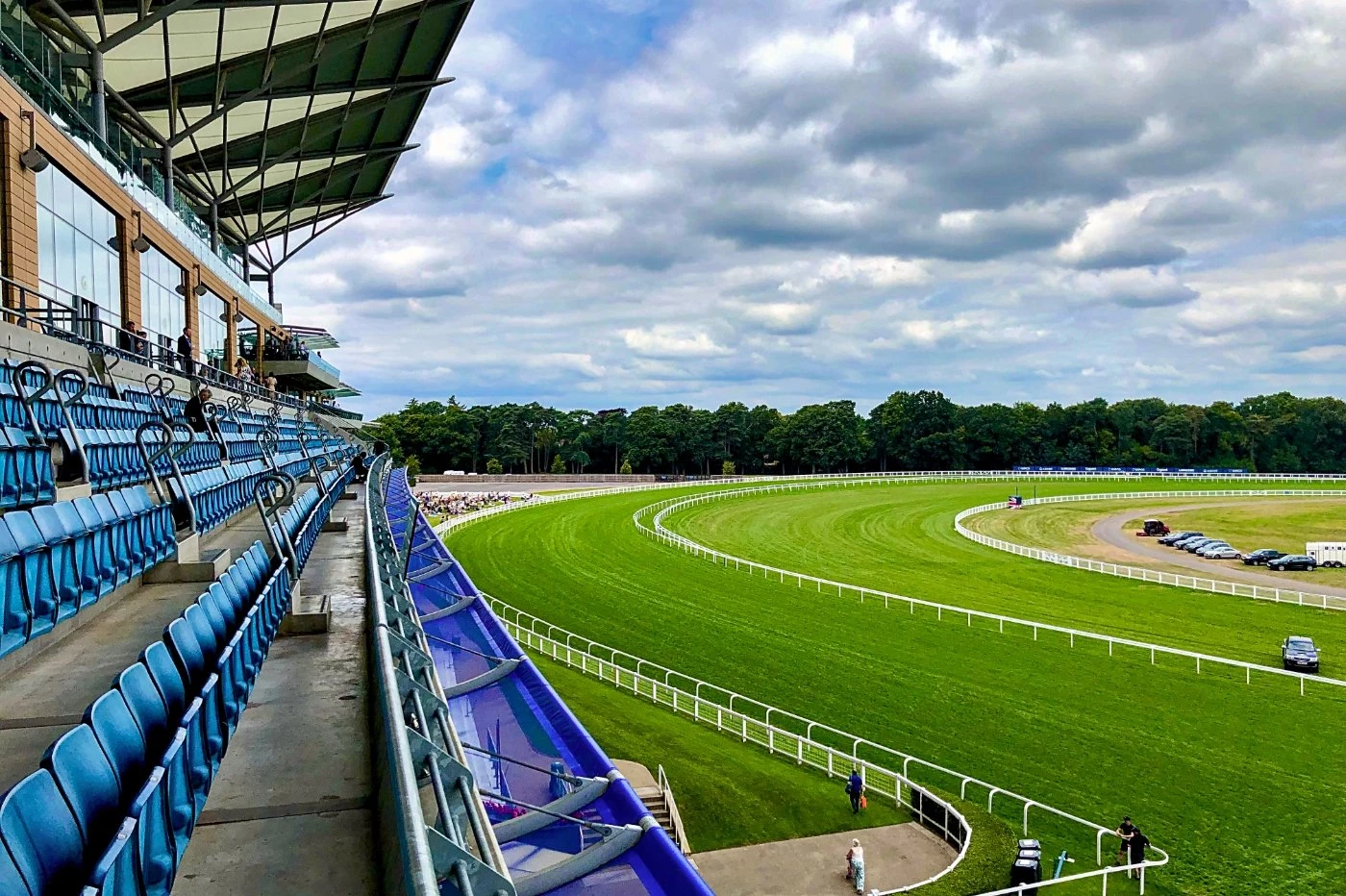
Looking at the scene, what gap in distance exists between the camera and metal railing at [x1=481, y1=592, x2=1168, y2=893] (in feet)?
41.6

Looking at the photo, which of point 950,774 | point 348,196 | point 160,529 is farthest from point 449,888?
point 348,196

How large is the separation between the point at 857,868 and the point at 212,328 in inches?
1230

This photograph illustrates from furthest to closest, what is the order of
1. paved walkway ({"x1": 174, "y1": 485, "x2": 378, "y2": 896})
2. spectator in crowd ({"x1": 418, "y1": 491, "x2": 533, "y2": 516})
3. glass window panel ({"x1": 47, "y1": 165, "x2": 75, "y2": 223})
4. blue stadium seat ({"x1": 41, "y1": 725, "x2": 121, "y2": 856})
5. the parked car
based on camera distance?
spectator in crowd ({"x1": 418, "y1": 491, "x2": 533, "y2": 516}) < the parked car < glass window panel ({"x1": 47, "y1": 165, "x2": 75, "y2": 223}) < paved walkway ({"x1": 174, "y1": 485, "x2": 378, "y2": 896}) < blue stadium seat ({"x1": 41, "y1": 725, "x2": 121, "y2": 856})

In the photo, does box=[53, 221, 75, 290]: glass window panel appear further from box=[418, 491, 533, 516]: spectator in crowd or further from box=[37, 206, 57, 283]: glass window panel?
box=[418, 491, 533, 516]: spectator in crowd

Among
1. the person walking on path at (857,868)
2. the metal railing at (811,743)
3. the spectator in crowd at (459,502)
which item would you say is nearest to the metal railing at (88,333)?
the metal railing at (811,743)

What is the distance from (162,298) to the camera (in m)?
26.2

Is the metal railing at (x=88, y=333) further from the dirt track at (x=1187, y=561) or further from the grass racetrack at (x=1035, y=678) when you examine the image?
the dirt track at (x=1187, y=561)

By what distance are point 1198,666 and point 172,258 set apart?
30082 millimetres

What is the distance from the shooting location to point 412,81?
104 feet

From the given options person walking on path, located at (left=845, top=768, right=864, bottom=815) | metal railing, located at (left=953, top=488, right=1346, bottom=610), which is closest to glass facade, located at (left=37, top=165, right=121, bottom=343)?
person walking on path, located at (left=845, top=768, right=864, bottom=815)

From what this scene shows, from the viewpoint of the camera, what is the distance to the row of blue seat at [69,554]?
3.87 m

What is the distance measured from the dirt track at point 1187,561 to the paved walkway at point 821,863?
2339 centimetres

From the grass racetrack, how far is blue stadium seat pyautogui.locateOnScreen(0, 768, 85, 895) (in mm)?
12257

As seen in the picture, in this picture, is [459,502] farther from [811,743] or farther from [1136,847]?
[1136,847]
